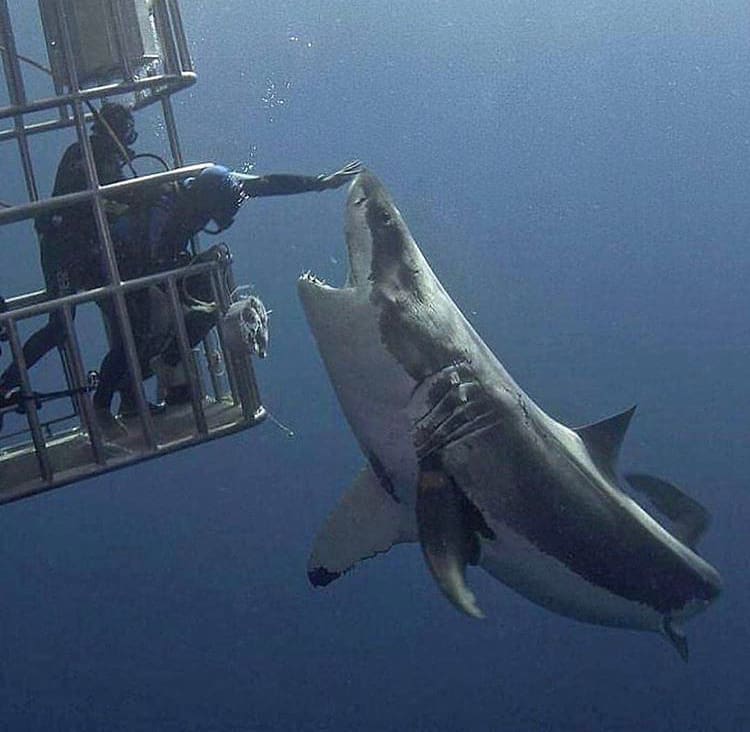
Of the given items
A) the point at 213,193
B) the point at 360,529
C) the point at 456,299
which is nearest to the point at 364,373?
the point at 213,193

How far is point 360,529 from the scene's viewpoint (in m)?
4.92

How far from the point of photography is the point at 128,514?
1914 centimetres

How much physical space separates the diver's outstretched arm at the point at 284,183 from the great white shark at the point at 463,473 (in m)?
0.13

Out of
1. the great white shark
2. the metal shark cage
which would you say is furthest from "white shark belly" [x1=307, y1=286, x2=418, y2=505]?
the metal shark cage

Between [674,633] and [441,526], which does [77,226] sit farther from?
[674,633]

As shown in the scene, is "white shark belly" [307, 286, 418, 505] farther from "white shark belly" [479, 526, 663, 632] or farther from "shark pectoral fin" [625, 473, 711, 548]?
"shark pectoral fin" [625, 473, 711, 548]

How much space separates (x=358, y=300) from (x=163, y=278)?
741 mm

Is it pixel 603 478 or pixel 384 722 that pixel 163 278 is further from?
pixel 384 722

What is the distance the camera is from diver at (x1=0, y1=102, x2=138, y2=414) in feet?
14.5

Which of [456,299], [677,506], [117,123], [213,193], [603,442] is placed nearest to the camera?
[213,193]

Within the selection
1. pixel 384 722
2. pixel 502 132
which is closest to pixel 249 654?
pixel 384 722

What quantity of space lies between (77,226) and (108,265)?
0.61 metres

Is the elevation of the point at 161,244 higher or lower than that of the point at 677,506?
higher

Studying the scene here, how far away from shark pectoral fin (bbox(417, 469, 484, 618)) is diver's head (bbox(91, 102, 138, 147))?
2.00 m
